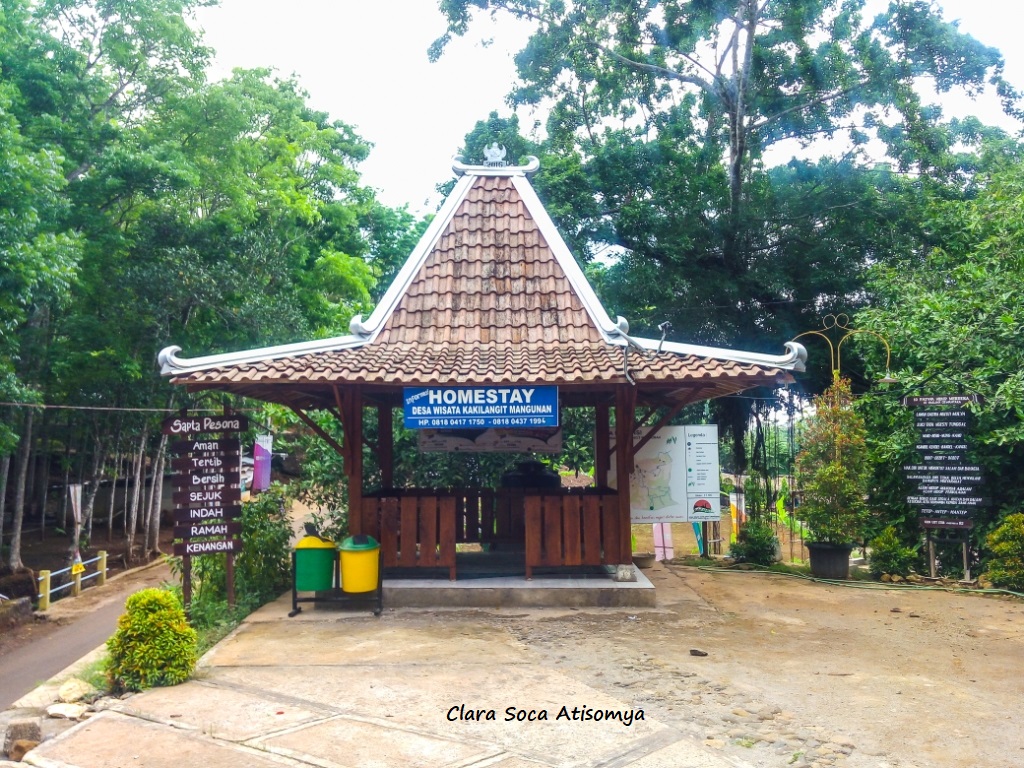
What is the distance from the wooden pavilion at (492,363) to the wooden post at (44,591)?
8.20 meters

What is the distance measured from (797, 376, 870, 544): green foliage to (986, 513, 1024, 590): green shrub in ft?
5.31

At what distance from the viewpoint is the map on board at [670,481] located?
34.8ft

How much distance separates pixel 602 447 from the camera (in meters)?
10.6

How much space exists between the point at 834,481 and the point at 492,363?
541 centimetres

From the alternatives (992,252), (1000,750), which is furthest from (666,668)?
(992,252)

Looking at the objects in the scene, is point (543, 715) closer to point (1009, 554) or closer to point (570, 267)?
point (570, 267)

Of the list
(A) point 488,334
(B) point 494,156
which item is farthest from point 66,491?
(A) point 488,334

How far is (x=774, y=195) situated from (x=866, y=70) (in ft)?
11.0

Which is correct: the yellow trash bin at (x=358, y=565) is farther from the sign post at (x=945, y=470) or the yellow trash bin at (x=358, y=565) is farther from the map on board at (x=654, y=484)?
the sign post at (x=945, y=470)

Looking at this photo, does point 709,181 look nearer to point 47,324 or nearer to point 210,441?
point 210,441

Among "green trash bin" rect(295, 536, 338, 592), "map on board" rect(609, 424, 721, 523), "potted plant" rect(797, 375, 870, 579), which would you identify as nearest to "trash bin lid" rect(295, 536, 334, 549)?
"green trash bin" rect(295, 536, 338, 592)

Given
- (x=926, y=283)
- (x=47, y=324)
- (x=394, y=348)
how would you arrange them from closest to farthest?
(x=394, y=348) → (x=926, y=283) → (x=47, y=324)

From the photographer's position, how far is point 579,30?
19.0 m

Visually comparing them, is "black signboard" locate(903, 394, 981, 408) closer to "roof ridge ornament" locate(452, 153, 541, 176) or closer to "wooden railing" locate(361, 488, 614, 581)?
"wooden railing" locate(361, 488, 614, 581)
